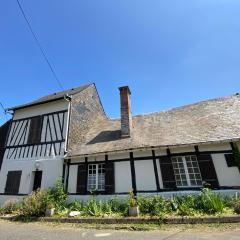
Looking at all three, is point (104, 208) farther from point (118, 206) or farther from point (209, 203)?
point (209, 203)

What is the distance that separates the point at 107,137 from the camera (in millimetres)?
10672

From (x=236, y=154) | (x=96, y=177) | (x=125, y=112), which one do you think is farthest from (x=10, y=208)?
(x=236, y=154)

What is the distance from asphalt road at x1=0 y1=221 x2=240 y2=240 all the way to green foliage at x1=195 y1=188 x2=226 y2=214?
1.15 metres

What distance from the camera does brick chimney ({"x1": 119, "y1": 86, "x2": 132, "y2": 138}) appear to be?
33.4 ft

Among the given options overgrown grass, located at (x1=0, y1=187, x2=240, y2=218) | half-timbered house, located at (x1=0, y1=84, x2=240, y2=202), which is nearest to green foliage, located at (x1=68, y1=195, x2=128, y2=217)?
overgrown grass, located at (x1=0, y1=187, x2=240, y2=218)

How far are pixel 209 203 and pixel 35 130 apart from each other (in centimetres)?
964

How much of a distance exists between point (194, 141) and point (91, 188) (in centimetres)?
510

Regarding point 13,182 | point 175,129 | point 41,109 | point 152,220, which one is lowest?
point 152,220

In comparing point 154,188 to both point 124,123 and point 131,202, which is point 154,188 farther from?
point 124,123

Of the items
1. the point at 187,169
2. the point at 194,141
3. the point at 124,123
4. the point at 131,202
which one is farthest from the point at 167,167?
the point at 124,123

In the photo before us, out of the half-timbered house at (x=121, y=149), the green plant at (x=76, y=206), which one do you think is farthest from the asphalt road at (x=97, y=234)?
the half-timbered house at (x=121, y=149)

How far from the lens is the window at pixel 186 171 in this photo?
7798 mm

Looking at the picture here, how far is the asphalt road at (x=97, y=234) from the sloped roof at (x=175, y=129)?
3515 millimetres

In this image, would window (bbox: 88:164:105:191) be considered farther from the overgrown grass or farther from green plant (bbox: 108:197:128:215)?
green plant (bbox: 108:197:128:215)
